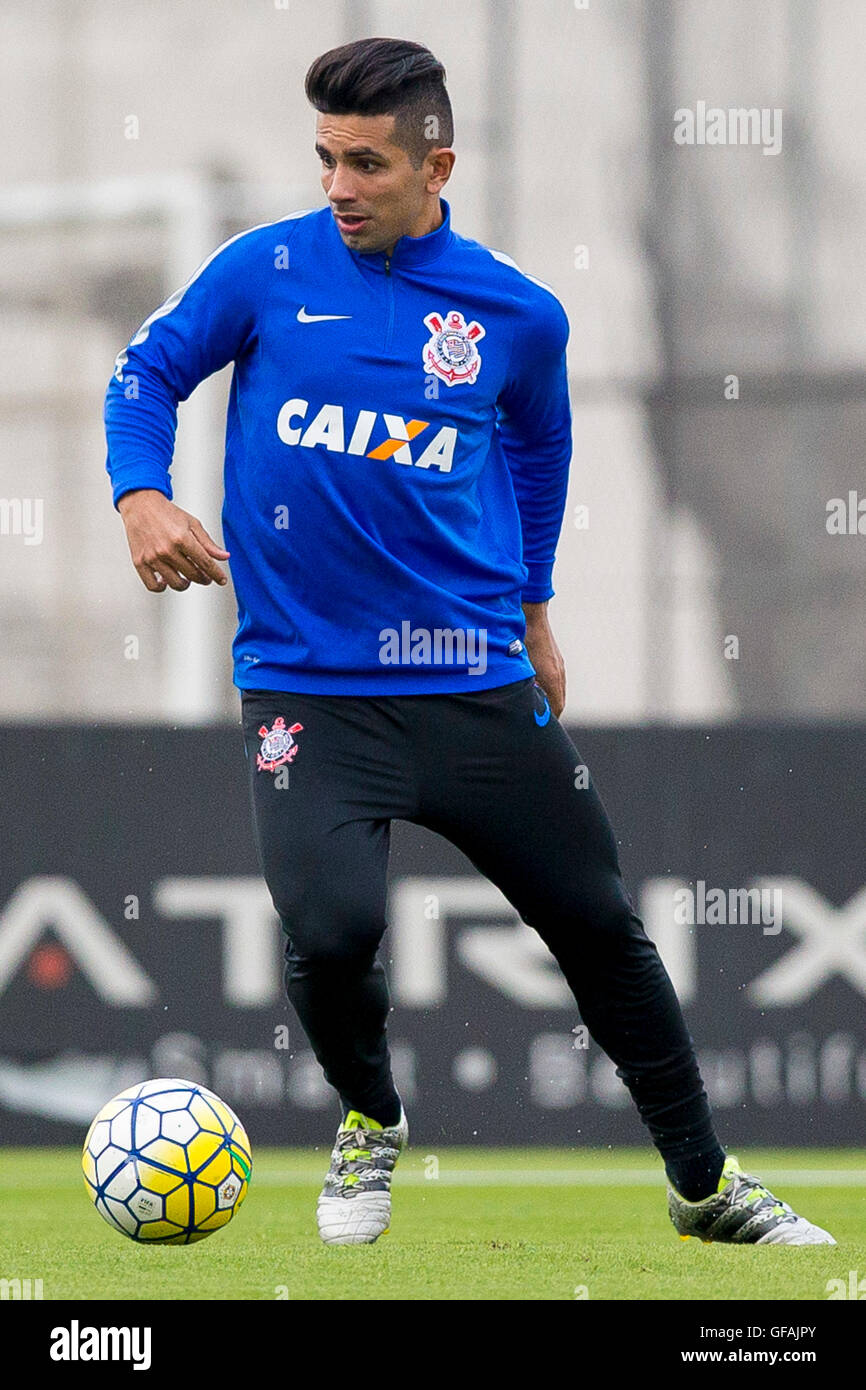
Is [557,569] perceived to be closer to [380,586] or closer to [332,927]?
[380,586]

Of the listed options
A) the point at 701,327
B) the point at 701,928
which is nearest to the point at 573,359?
the point at 701,327

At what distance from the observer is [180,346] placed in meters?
3.68

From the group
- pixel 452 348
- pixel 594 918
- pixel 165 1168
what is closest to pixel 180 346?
pixel 452 348

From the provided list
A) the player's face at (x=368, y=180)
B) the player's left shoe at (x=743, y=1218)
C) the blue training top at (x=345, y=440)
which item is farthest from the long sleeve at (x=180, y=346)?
the player's left shoe at (x=743, y=1218)

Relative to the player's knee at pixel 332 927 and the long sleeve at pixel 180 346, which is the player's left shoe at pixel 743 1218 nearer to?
the player's knee at pixel 332 927

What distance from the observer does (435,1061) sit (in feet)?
21.7

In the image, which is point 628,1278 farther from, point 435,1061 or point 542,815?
point 435,1061

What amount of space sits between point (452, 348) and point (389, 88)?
45cm

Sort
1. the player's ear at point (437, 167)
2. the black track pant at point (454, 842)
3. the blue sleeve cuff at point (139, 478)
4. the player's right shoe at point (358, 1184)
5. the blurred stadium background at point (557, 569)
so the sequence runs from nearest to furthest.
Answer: the blue sleeve cuff at point (139, 478), the black track pant at point (454, 842), the player's ear at point (437, 167), the player's right shoe at point (358, 1184), the blurred stadium background at point (557, 569)

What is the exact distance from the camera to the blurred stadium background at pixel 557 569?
262 inches

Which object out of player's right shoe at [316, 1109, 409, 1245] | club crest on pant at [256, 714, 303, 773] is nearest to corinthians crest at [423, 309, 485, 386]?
club crest on pant at [256, 714, 303, 773]

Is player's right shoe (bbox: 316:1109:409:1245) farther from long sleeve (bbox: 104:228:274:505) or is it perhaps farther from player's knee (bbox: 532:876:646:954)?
long sleeve (bbox: 104:228:274:505)

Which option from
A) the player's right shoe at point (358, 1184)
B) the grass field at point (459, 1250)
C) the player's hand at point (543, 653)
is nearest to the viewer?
the grass field at point (459, 1250)

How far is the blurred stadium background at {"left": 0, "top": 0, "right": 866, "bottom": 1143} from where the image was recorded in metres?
6.65
